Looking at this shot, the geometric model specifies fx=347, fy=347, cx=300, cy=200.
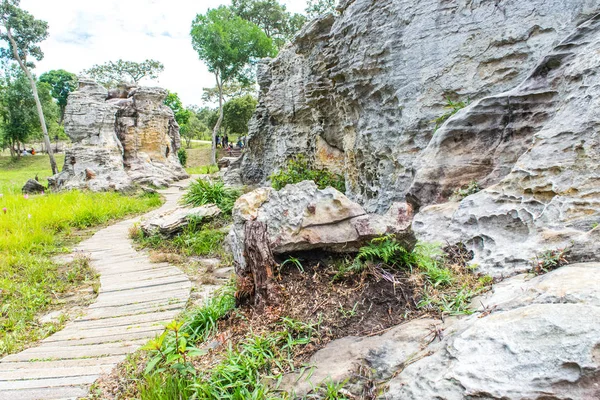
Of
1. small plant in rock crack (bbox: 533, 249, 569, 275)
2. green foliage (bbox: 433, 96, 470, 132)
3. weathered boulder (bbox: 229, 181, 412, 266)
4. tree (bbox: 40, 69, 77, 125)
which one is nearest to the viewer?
small plant in rock crack (bbox: 533, 249, 569, 275)

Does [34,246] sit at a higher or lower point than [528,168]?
lower

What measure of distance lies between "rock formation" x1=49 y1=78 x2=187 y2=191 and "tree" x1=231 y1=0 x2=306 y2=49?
17.2 m

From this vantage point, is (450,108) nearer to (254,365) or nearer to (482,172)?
(482,172)

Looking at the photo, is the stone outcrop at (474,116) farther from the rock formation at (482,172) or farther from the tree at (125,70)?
the tree at (125,70)

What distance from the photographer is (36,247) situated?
6129 millimetres

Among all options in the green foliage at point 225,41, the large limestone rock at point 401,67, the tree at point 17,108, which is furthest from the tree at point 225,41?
the large limestone rock at point 401,67

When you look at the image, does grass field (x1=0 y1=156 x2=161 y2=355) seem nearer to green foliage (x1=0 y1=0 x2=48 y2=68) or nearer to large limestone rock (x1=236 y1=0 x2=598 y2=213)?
large limestone rock (x1=236 y1=0 x2=598 y2=213)

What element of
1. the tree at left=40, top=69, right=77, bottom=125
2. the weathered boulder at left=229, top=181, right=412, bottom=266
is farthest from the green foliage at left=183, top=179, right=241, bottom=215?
the tree at left=40, top=69, right=77, bottom=125

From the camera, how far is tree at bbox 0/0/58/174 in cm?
1861

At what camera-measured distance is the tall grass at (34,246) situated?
388cm

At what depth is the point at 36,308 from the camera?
13.8 ft

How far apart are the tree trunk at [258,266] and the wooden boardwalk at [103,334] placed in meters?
1.19

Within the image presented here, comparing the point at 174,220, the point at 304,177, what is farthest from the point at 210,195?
the point at 304,177

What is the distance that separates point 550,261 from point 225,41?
2468 cm
